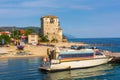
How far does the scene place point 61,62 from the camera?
65.9m

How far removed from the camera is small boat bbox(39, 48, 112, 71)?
6512cm

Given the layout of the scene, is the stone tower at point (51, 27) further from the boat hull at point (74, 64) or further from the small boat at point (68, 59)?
the small boat at point (68, 59)

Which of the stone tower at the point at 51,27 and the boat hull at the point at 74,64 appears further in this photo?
the stone tower at the point at 51,27

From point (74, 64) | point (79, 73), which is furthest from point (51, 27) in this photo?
point (79, 73)

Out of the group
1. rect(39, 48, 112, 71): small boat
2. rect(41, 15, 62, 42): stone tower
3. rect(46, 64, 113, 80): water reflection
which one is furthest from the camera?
rect(41, 15, 62, 42): stone tower

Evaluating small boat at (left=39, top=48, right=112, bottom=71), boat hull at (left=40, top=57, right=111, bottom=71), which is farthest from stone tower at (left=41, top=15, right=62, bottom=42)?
small boat at (left=39, top=48, right=112, bottom=71)

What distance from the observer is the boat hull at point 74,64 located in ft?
212

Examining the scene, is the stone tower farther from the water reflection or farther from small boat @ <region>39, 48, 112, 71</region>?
the water reflection

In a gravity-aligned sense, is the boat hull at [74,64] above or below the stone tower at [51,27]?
below

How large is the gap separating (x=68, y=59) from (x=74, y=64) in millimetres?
2081

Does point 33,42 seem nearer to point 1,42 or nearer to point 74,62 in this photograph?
point 1,42

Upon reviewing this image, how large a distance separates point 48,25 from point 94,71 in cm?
11864

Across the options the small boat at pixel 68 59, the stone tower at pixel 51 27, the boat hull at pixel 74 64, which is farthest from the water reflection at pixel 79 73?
the stone tower at pixel 51 27

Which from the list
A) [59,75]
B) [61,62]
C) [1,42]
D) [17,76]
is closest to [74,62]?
[61,62]
